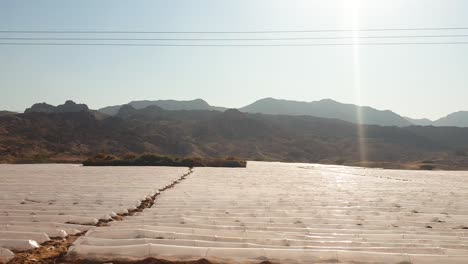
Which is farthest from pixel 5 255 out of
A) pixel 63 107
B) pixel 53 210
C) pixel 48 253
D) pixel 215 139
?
pixel 63 107

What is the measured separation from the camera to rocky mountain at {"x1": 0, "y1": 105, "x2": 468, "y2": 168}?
2594 inches

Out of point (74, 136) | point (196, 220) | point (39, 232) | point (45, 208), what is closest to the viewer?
point (39, 232)

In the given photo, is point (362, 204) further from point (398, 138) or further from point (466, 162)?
point (398, 138)

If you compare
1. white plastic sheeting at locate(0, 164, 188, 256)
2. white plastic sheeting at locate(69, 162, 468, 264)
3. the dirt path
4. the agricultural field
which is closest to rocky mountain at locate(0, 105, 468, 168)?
white plastic sheeting at locate(0, 164, 188, 256)

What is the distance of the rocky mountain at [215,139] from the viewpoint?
65.9 metres

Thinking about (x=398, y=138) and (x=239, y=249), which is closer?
(x=239, y=249)

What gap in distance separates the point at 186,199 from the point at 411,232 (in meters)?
5.92

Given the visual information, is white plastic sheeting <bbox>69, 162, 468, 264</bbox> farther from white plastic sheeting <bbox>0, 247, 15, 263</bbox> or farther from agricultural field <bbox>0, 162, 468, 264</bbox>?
white plastic sheeting <bbox>0, 247, 15, 263</bbox>

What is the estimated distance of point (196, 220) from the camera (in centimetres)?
782

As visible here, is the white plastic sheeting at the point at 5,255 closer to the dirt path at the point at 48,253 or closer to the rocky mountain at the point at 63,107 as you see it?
the dirt path at the point at 48,253

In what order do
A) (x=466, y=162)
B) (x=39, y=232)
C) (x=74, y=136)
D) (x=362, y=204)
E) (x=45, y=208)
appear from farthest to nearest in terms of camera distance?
(x=74, y=136) < (x=466, y=162) < (x=362, y=204) < (x=45, y=208) < (x=39, y=232)

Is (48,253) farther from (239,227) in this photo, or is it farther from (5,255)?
(239,227)

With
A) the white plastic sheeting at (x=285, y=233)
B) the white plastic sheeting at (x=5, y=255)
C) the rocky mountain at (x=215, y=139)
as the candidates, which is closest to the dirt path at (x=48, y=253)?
the white plastic sheeting at (x=5, y=255)

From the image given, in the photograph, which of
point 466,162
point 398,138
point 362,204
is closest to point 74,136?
point 466,162
